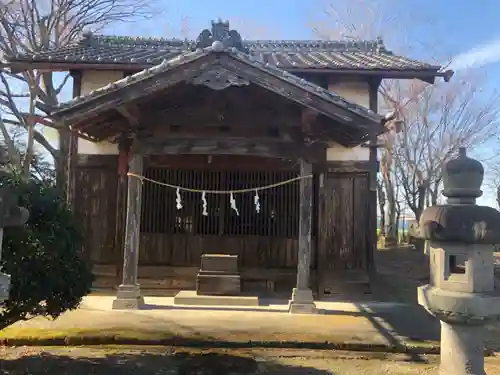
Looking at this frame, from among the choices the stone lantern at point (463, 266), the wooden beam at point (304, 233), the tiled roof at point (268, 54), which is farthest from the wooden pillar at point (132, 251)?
the stone lantern at point (463, 266)

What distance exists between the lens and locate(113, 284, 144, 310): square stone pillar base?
9.01 m

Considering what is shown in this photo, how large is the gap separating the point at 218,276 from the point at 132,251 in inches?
81.3

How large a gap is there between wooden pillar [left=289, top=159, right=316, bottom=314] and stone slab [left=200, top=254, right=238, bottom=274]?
5.90ft

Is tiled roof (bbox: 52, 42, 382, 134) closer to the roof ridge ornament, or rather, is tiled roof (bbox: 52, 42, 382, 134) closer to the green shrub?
the roof ridge ornament

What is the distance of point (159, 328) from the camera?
7.68m

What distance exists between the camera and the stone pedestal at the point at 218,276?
33.2 feet

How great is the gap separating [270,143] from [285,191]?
91.0 inches

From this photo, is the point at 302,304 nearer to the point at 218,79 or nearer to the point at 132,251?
the point at 132,251

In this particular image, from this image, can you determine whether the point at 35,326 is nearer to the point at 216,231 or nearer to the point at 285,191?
the point at 216,231

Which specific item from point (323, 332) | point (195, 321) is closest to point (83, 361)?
point (195, 321)

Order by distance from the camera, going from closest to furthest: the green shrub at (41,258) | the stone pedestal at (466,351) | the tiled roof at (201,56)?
the stone pedestal at (466,351)
the green shrub at (41,258)
the tiled roof at (201,56)

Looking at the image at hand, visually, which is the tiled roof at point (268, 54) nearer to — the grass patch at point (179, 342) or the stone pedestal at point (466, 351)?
the grass patch at point (179, 342)

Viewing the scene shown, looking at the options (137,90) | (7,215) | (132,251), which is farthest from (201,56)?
(7,215)

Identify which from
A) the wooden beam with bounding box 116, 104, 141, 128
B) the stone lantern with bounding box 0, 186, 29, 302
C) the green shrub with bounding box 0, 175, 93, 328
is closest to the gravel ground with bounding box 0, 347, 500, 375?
the green shrub with bounding box 0, 175, 93, 328
